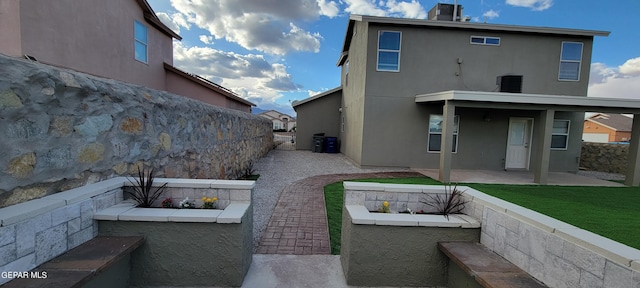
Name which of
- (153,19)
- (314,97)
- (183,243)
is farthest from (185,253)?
(314,97)

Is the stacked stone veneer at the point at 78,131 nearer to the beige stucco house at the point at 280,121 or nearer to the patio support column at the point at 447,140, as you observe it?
the patio support column at the point at 447,140

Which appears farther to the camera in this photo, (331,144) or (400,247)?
(331,144)

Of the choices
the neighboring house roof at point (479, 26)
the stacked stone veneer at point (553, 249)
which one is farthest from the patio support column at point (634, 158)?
the stacked stone veneer at point (553, 249)

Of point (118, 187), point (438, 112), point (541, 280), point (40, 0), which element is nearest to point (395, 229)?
point (541, 280)

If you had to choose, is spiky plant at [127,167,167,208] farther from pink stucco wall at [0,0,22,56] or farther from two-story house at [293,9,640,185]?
two-story house at [293,9,640,185]

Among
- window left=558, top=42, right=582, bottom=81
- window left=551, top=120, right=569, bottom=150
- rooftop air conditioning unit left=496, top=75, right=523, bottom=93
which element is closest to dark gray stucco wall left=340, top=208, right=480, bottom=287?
rooftop air conditioning unit left=496, top=75, right=523, bottom=93

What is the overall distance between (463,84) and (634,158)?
5.36 meters

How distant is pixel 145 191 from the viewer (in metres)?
2.81

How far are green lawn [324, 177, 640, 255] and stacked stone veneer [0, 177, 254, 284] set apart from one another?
1.72 metres

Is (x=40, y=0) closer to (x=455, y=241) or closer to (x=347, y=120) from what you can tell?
Result: (x=455, y=241)

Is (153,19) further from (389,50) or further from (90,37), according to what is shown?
(389,50)

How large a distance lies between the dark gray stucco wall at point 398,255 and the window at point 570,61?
11.5 m

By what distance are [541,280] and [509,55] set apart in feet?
34.7

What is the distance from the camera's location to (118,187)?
9.08 feet
